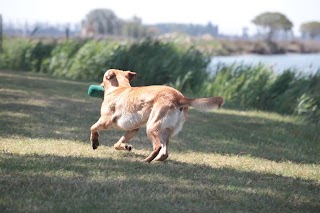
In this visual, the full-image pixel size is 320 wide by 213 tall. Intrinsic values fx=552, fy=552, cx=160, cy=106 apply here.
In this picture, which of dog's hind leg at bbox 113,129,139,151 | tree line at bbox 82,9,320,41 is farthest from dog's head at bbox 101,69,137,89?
tree line at bbox 82,9,320,41

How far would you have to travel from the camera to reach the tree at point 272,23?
28638 mm

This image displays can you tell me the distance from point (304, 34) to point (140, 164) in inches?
879

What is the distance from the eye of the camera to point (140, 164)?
671 centimetres

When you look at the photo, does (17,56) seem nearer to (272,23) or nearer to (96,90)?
(272,23)

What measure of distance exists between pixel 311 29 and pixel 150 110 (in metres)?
21.9

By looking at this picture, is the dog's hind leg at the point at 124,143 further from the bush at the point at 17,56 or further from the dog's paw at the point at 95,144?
the bush at the point at 17,56

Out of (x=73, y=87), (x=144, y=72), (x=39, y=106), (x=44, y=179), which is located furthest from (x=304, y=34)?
(x=44, y=179)

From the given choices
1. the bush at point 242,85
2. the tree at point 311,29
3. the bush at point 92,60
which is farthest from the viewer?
the tree at point 311,29

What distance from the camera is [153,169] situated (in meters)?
6.44

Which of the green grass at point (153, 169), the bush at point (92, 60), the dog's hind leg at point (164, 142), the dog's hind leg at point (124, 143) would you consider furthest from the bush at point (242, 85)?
the dog's hind leg at point (164, 142)

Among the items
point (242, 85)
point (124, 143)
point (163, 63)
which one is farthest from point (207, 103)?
point (163, 63)

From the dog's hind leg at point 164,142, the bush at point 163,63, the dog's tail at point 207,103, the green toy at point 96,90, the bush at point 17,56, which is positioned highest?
the dog's tail at point 207,103

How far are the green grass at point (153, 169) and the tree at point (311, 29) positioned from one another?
53.2 feet

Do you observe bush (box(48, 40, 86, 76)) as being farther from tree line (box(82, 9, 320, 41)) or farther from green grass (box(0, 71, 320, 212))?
green grass (box(0, 71, 320, 212))
